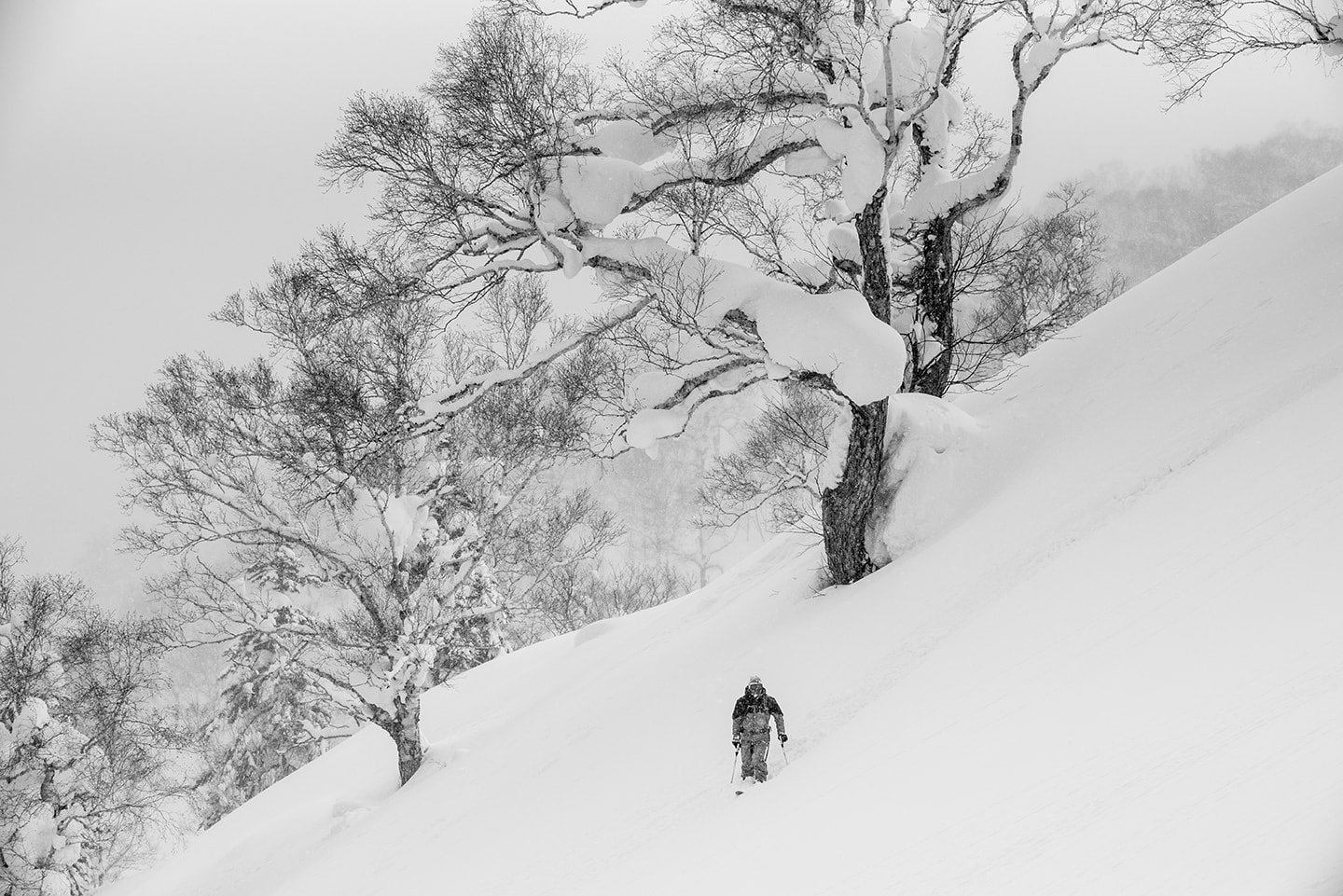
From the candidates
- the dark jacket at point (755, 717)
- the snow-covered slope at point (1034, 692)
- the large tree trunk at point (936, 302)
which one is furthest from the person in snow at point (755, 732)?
the large tree trunk at point (936, 302)

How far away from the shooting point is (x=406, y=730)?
12.4 m

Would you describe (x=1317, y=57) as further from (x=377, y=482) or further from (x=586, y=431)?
(x=377, y=482)

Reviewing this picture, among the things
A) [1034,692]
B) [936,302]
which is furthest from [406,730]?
[936,302]

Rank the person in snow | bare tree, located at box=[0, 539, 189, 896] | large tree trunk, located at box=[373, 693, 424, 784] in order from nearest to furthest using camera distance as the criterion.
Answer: the person in snow, large tree trunk, located at box=[373, 693, 424, 784], bare tree, located at box=[0, 539, 189, 896]

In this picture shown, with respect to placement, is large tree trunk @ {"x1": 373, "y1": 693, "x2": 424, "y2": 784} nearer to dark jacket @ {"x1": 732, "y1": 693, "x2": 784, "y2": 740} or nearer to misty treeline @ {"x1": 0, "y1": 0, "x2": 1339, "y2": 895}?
misty treeline @ {"x1": 0, "y1": 0, "x2": 1339, "y2": 895}

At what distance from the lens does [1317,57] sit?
9273 millimetres

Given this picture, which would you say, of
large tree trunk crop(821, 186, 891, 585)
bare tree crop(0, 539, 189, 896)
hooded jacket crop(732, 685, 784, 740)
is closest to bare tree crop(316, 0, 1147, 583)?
large tree trunk crop(821, 186, 891, 585)

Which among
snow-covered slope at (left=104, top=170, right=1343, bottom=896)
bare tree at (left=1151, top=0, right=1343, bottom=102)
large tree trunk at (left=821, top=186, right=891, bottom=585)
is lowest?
snow-covered slope at (left=104, top=170, right=1343, bottom=896)

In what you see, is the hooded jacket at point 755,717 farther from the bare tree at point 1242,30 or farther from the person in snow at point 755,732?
the bare tree at point 1242,30

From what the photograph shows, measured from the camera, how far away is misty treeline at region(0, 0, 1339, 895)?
8828mm

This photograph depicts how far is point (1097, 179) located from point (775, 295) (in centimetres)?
5098

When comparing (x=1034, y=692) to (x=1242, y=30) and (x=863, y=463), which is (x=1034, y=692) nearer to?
(x=863, y=463)

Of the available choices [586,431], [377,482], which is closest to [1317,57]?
[586,431]

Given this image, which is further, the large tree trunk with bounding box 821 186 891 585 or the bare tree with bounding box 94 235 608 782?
the bare tree with bounding box 94 235 608 782
